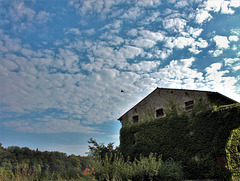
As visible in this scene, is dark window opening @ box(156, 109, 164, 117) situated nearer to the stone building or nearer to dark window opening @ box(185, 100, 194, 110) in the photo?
the stone building

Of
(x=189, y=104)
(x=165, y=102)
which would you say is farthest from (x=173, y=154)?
(x=165, y=102)

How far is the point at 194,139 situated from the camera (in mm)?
14172

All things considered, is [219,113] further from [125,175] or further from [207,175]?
[125,175]

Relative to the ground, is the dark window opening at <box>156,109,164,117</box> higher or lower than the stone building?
lower

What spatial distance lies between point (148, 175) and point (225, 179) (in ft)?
20.6

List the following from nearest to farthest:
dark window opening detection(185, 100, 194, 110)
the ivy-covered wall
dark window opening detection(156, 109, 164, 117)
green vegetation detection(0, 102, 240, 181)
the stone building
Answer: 1. green vegetation detection(0, 102, 240, 181)
2. the ivy-covered wall
3. the stone building
4. dark window opening detection(185, 100, 194, 110)
5. dark window opening detection(156, 109, 164, 117)

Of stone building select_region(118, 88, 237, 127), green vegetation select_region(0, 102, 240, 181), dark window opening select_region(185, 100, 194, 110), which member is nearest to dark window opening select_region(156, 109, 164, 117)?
stone building select_region(118, 88, 237, 127)

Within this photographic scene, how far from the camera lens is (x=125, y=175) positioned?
25.7ft

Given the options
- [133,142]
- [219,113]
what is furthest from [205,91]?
[133,142]

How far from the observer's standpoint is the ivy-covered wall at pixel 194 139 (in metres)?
12.2

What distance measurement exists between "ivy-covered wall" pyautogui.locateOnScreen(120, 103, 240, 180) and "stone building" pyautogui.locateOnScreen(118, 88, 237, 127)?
802 millimetres

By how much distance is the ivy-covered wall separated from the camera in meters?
12.2

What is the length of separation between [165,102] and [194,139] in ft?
16.7

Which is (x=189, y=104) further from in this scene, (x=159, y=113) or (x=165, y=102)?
(x=159, y=113)
